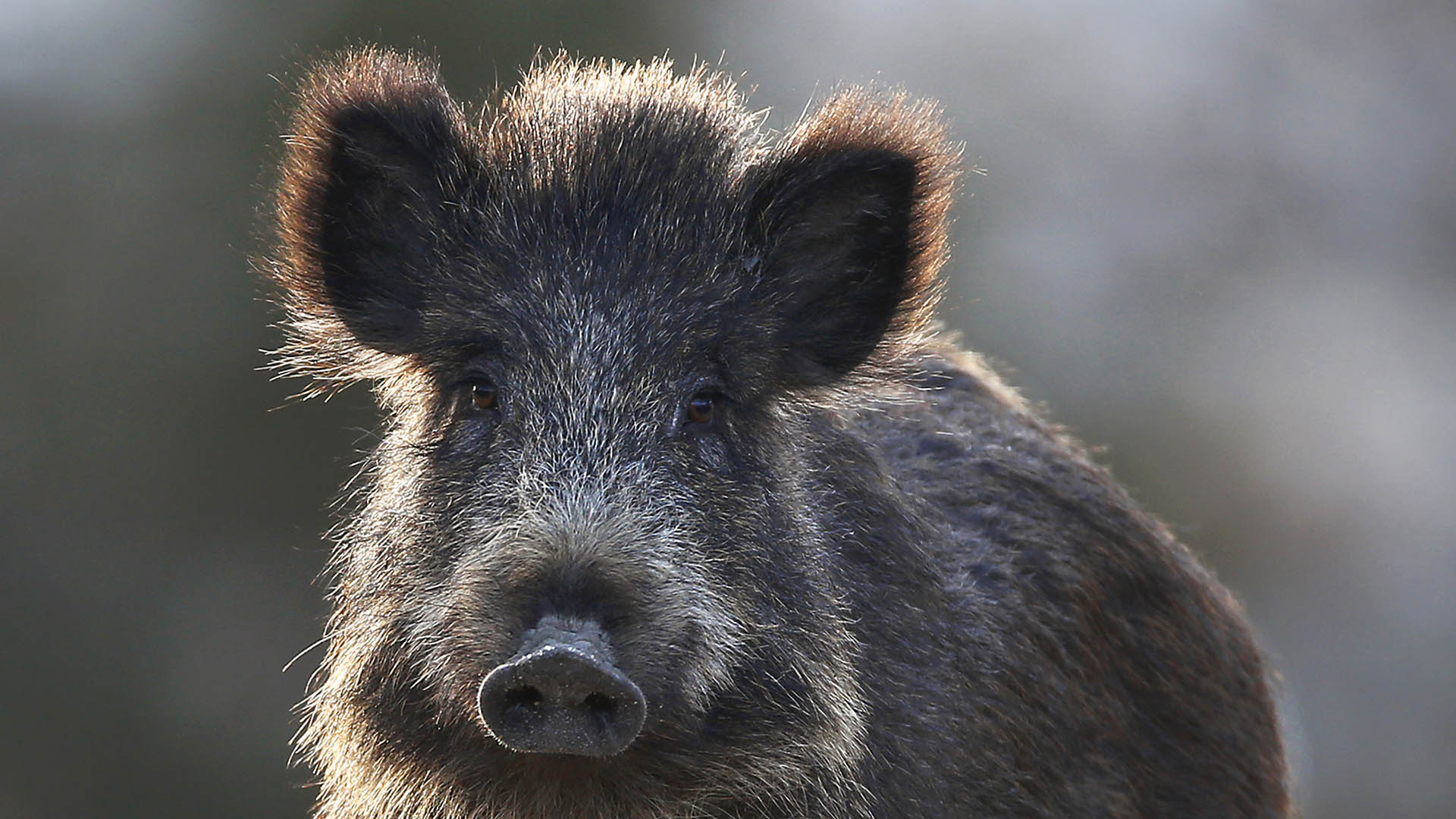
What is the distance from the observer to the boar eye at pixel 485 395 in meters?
3.97

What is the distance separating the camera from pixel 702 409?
3982mm

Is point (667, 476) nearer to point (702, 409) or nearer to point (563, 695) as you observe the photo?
point (702, 409)

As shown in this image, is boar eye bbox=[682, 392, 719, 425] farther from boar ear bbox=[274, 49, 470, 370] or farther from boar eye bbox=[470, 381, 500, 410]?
boar ear bbox=[274, 49, 470, 370]

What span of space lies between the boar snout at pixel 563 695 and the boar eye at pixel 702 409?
29.5 inches

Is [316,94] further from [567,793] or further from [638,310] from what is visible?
[567,793]

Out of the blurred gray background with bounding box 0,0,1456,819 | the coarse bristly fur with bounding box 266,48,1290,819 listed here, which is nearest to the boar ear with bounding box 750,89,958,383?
the coarse bristly fur with bounding box 266,48,1290,819

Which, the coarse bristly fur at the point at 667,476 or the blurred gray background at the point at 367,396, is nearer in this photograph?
the coarse bristly fur at the point at 667,476

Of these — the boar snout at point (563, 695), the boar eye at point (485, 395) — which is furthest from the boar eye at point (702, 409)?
the boar snout at point (563, 695)

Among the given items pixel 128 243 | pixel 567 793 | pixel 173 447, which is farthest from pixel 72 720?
pixel 567 793

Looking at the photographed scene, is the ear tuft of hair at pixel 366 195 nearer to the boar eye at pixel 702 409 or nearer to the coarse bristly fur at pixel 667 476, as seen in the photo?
the coarse bristly fur at pixel 667 476

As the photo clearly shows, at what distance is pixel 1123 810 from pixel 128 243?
38.1ft

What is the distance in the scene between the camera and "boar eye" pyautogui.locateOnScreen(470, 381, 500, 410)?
3.97 meters

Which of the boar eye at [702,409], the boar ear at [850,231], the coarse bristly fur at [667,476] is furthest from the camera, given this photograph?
the boar ear at [850,231]

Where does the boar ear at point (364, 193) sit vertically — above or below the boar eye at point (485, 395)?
above
